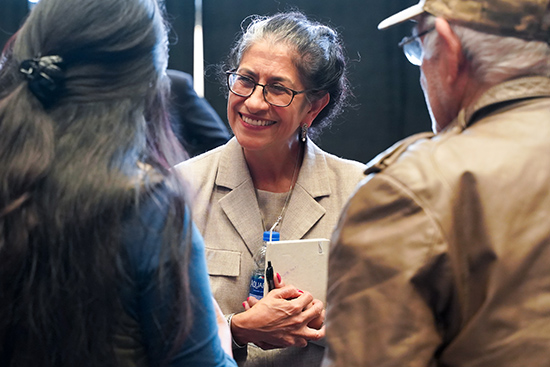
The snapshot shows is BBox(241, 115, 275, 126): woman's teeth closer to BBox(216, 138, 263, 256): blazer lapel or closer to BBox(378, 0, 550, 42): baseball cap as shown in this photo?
BBox(216, 138, 263, 256): blazer lapel

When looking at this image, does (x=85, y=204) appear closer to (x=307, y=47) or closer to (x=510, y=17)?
(x=510, y=17)

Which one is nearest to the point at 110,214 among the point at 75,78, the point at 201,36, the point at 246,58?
the point at 75,78

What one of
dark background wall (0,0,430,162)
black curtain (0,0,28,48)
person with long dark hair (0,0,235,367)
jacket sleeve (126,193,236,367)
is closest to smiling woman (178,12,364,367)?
jacket sleeve (126,193,236,367)

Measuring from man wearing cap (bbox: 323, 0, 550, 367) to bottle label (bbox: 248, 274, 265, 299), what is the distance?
0.85 meters

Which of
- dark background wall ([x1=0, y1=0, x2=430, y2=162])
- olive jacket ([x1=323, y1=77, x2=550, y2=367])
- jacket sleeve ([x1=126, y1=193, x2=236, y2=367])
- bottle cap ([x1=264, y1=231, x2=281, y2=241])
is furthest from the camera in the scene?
dark background wall ([x1=0, y1=0, x2=430, y2=162])

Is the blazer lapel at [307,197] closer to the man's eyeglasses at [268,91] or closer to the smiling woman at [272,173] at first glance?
the smiling woman at [272,173]

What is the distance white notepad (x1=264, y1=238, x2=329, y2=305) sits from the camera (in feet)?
5.83

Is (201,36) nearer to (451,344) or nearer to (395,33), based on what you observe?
(395,33)

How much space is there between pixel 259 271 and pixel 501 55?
1.07 meters

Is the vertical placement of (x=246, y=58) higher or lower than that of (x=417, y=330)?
higher

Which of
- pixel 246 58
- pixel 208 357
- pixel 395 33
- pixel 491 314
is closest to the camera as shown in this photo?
pixel 491 314

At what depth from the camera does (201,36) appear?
4.27m

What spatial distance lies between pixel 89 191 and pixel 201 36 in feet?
11.3

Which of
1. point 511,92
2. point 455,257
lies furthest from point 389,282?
point 511,92
